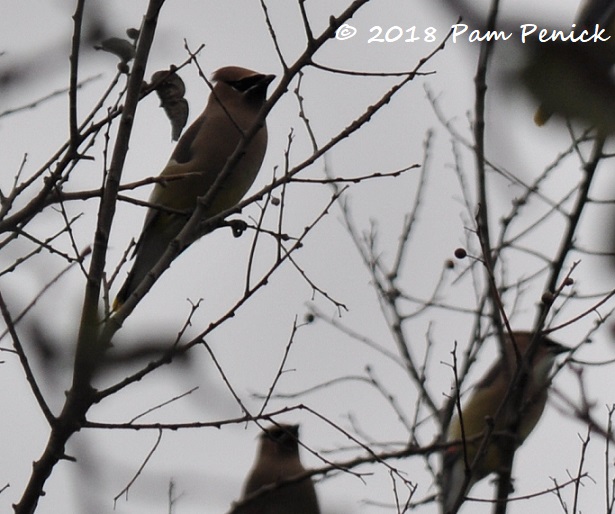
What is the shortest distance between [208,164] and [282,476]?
165cm

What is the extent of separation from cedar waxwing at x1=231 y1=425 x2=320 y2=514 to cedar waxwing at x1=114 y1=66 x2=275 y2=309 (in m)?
1.01

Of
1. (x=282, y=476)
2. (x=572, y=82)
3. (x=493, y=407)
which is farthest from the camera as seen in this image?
(x=493, y=407)

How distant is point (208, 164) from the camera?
4785 mm

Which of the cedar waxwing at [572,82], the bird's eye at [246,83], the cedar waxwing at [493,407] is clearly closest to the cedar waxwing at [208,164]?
the bird's eye at [246,83]

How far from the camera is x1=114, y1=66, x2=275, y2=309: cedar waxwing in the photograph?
4.49 m

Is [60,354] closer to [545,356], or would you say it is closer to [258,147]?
[258,147]

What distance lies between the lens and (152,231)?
15.0 feet

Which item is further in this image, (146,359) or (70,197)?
(70,197)

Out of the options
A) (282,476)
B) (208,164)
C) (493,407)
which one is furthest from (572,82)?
(493,407)

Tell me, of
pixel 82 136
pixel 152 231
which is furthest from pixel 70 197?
pixel 152 231

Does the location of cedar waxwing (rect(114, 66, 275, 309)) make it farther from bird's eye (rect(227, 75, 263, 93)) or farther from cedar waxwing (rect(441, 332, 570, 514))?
cedar waxwing (rect(441, 332, 570, 514))

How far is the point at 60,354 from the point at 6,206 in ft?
6.28

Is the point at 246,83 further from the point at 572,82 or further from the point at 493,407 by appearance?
the point at 572,82

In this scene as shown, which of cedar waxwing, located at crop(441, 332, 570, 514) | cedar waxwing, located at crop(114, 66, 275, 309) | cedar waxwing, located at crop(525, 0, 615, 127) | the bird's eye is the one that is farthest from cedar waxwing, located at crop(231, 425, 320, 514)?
cedar waxwing, located at crop(525, 0, 615, 127)
